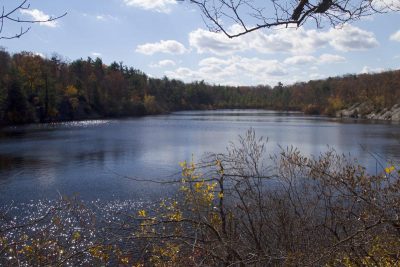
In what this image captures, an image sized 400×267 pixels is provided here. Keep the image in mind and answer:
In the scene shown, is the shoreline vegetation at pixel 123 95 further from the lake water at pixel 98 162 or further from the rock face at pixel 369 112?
the lake water at pixel 98 162

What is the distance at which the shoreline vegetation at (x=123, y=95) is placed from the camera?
60469 mm

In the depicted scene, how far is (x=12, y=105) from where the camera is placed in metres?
55.7

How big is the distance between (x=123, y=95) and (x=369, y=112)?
2171 inches

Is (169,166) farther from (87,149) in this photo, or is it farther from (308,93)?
(308,93)

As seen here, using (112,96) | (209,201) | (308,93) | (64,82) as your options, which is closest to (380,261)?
(209,201)

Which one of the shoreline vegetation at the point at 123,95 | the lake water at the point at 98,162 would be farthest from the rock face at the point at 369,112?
the lake water at the point at 98,162

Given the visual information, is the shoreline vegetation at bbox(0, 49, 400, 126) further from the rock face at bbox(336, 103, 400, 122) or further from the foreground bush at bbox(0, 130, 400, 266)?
the foreground bush at bbox(0, 130, 400, 266)

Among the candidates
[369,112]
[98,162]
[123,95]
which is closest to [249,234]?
[98,162]

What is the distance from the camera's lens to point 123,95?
9706cm

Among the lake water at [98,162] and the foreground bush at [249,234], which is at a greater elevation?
the foreground bush at [249,234]

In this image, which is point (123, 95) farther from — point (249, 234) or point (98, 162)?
point (249, 234)

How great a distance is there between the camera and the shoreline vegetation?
6047 cm

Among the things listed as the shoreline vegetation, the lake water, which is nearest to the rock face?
the shoreline vegetation

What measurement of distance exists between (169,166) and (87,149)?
36.0ft
